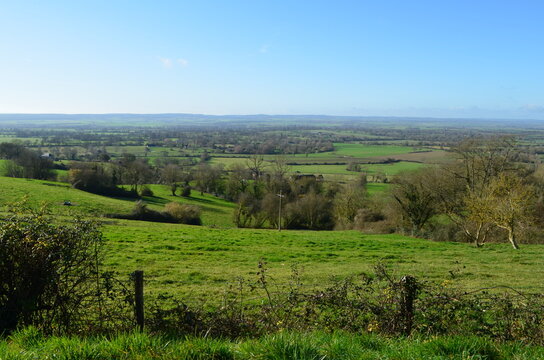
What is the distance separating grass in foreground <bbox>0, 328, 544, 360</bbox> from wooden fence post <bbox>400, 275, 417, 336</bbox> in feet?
4.35

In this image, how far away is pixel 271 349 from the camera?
4.65 m

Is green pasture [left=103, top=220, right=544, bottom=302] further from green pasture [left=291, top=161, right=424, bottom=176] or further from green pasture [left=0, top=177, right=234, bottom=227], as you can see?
green pasture [left=291, top=161, right=424, bottom=176]

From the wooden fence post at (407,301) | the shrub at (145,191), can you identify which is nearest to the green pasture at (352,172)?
the shrub at (145,191)

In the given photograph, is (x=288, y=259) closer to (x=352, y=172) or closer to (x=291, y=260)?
(x=291, y=260)

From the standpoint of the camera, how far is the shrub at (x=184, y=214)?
4684 centimetres

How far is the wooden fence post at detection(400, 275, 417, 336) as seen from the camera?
6.62 metres

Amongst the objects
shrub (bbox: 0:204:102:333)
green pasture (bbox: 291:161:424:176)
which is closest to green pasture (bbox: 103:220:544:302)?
shrub (bbox: 0:204:102:333)

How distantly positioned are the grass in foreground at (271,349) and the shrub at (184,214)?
42222mm

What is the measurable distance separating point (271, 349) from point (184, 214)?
44.1 metres

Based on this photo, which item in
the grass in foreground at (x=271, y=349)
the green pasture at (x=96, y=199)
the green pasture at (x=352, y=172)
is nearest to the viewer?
the grass in foreground at (x=271, y=349)

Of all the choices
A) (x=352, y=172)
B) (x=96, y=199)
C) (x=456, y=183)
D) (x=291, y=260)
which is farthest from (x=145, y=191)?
(x=291, y=260)

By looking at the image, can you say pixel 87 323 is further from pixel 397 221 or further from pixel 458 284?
pixel 397 221

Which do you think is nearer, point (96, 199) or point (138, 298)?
point (138, 298)

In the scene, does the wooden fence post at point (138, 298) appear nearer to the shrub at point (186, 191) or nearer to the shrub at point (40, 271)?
the shrub at point (40, 271)
